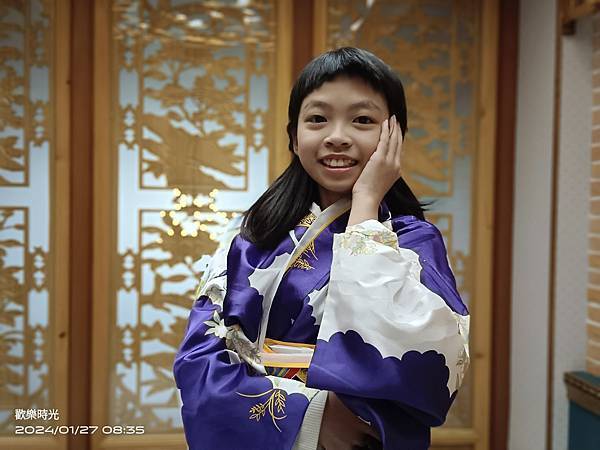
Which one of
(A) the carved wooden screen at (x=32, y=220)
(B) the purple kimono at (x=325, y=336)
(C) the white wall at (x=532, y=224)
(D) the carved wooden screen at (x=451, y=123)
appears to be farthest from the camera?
(D) the carved wooden screen at (x=451, y=123)

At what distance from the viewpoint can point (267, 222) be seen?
1.18m

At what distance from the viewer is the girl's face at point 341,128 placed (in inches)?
42.6

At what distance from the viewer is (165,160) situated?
8.95 feet

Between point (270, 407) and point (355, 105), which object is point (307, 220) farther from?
point (270, 407)

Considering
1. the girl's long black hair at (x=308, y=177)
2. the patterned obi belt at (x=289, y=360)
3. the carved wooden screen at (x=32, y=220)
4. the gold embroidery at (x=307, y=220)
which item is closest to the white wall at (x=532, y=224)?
the girl's long black hair at (x=308, y=177)

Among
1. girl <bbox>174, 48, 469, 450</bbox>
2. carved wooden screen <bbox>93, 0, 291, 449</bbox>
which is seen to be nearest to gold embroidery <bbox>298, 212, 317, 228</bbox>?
girl <bbox>174, 48, 469, 450</bbox>

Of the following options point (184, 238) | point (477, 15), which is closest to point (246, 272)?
point (184, 238)

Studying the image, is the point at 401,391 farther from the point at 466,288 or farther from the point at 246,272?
the point at 466,288

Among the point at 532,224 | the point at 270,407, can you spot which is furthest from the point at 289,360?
the point at 532,224

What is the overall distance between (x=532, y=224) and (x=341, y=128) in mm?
1854

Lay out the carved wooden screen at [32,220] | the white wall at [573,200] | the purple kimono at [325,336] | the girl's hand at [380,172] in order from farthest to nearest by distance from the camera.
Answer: the carved wooden screen at [32,220], the white wall at [573,200], the girl's hand at [380,172], the purple kimono at [325,336]

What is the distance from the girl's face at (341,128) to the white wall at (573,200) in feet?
5.32

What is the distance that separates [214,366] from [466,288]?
6.70 ft

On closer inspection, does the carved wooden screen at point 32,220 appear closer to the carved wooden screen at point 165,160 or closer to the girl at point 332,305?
the carved wooden screen at point 165,160
